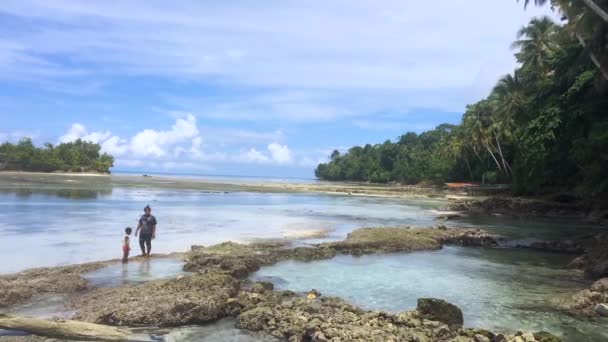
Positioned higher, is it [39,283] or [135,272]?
[39,283]

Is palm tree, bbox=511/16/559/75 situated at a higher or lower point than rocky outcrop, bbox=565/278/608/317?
higher

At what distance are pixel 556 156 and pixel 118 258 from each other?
91.0 ft

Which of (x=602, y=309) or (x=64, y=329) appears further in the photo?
(x=602, y=309)

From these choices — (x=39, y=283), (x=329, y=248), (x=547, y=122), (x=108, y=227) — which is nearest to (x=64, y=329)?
(x=39, y=283)

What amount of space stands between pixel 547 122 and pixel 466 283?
69.6ft

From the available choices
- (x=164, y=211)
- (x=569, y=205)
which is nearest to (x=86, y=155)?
(x=164, y=211)

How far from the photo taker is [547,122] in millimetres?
31000

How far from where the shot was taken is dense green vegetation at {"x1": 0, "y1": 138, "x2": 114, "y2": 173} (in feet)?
324

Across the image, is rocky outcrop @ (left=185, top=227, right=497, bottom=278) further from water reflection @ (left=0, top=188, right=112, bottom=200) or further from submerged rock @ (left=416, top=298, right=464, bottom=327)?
water reflection @ (left=0, top=188, right=112, bottom=200)

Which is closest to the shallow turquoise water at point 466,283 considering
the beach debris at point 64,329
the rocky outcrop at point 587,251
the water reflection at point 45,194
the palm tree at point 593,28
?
the rocky outcrop at point 587,251

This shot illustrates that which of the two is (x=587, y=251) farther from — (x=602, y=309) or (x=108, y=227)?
(x=108, y=227)

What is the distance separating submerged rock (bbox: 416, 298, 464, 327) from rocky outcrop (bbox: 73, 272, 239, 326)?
3.88 meters

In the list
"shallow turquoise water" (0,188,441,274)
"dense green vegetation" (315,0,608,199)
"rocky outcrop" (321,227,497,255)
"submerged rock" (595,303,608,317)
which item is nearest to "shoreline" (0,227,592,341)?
"shallow turquoise water" (0,188,441,274)

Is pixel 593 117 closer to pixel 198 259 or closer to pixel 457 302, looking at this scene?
pixel 457 302
